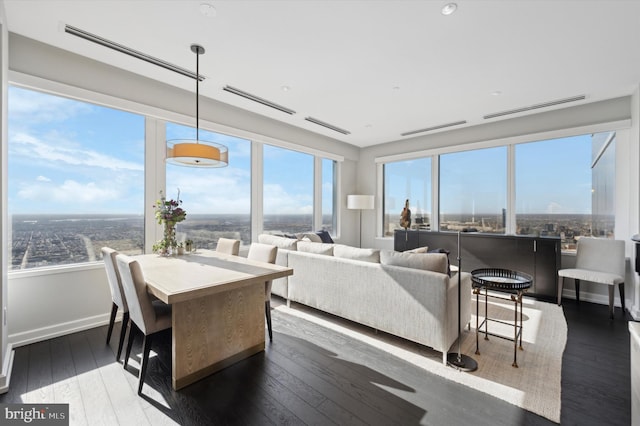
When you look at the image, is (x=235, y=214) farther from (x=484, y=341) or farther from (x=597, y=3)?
(x=597, y=3)

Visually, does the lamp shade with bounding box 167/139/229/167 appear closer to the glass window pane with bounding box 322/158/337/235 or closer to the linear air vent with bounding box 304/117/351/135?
the linear air vent with bounding box 304/117/351/135

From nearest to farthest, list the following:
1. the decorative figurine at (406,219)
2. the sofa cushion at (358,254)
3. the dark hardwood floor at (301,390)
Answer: the dark hardwood floor at (301,390) < the sofa cushion at (358,254) < the decorative figurine at (406,219)

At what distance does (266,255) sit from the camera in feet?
9.34

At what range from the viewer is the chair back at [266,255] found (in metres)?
2.74

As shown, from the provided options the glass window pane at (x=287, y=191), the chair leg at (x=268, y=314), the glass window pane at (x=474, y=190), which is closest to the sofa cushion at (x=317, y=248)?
the chair leg at (x=268, y=314)

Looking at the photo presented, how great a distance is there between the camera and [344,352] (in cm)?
246

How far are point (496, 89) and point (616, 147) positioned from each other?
1.99 meters

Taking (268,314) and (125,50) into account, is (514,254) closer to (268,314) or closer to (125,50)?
(268,314)

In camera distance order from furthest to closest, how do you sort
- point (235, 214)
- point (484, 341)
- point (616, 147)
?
point (235, 214), point (616, 147), point (484, 341)

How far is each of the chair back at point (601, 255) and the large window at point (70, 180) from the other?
19.1 ft

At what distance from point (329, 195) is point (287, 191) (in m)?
1.34

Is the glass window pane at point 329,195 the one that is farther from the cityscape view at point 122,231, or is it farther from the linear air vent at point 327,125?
the cityscape view at point 122,231

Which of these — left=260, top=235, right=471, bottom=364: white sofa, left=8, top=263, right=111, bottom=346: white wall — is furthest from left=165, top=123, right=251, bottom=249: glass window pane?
left=260, top=235, right=471, bottom=364: white sofa

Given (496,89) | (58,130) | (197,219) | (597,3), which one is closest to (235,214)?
(197,219)
